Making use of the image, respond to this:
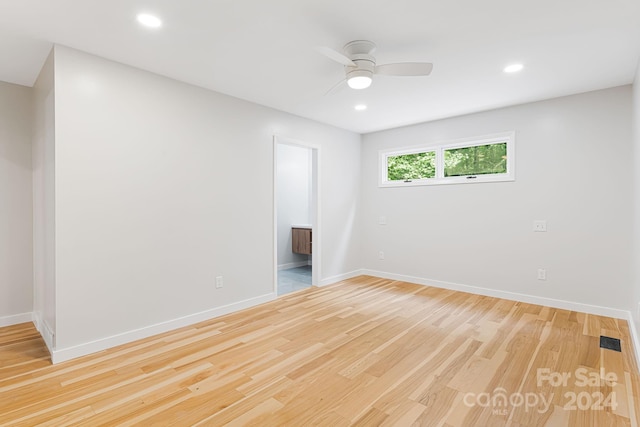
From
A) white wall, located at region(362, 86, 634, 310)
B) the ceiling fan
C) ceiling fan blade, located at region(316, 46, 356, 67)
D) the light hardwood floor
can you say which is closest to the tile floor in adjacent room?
the light hardwood floor

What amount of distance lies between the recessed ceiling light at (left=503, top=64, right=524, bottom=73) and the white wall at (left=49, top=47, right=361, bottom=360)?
261 cm

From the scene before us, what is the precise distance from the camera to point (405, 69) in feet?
8.00

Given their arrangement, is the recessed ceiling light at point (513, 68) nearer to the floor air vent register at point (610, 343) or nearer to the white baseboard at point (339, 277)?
the floor air vent register at point (610, 343)

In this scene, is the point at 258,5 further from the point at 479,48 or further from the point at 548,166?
the point at 548,166

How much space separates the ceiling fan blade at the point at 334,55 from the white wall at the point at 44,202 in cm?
217

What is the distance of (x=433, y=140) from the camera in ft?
15.6

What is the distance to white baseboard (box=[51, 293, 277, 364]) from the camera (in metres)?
2.49

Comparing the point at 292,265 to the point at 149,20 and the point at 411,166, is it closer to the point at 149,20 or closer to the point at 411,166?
the point at 411,166

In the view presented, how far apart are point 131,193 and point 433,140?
4054mm

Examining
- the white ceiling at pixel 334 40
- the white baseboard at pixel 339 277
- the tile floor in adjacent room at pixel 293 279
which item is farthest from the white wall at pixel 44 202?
the white baseboard at pixel 339 277

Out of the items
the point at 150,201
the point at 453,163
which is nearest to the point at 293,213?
the point at 453,163

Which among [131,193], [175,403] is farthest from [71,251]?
[175,403]

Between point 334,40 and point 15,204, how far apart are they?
3612mm

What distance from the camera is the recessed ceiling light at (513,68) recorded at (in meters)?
2.86
